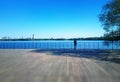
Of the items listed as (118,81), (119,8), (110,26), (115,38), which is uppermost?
(119,8)

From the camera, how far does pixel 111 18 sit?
59.7 feet

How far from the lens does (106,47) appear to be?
21016 millimetres

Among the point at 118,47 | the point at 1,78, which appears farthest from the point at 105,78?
the point at 118,47

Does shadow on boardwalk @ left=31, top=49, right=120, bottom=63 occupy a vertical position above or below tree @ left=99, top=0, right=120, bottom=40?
below

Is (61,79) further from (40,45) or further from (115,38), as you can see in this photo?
(40,45)

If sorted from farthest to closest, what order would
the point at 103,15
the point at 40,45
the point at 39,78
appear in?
the point at 40,45 < the point at 103,15 < the point at 39,78

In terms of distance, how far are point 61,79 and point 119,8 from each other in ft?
44.0

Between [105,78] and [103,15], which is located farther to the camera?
[103,15]

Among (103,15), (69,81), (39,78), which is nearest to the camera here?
(69,81)

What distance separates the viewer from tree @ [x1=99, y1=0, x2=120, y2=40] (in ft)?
58.0

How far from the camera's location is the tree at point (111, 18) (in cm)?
1769

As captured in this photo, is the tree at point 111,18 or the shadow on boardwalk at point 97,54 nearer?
the shadow on boardwalk at point 97,54

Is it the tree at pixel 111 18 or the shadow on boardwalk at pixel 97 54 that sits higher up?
the tree at pixel 111 18

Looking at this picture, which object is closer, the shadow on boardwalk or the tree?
the shadow on boardwalk
